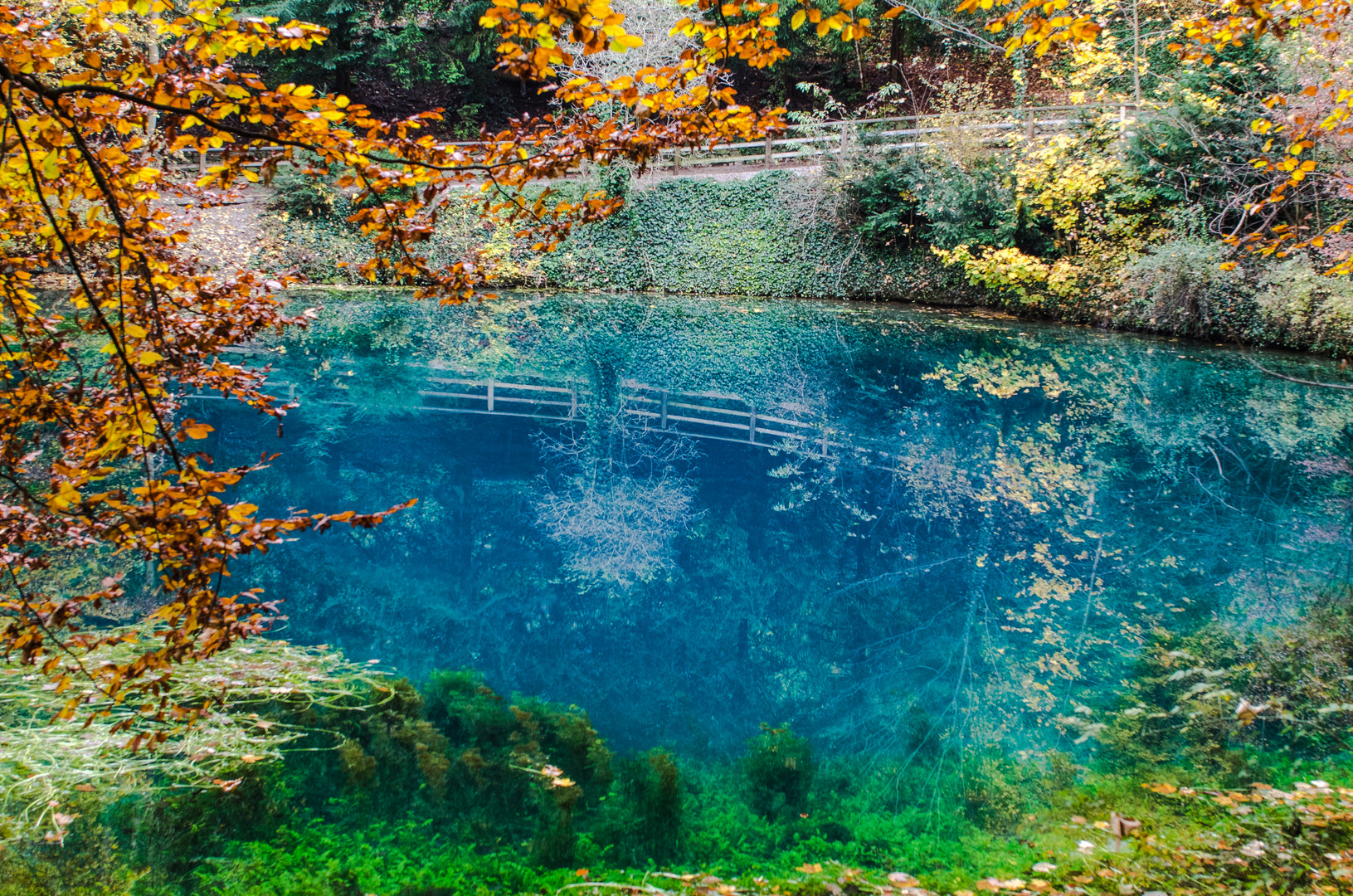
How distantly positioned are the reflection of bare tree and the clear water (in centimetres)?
4

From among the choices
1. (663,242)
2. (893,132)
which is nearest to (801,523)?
(893,132)

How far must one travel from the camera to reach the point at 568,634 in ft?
17.9

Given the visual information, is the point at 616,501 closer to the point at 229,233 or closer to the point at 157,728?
the point at 157,728

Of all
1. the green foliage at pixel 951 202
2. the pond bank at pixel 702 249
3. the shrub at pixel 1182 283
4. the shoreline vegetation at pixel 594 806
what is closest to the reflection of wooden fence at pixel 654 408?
the shoreline vegetation at pixel 594 806

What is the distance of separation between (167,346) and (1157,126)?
17533 mm

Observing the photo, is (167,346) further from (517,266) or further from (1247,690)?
(517,266)

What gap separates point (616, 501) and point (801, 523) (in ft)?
6.28

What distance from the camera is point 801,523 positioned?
24.3 ft

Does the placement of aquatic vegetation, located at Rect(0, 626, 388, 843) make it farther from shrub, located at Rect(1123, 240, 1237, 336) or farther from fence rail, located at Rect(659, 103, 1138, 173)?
shrub, located at Rect(1123, 240, 1237, 336)

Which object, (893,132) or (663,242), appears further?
(663,242)

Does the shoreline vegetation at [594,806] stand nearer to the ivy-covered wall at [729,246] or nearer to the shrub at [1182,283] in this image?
the shrub at [1182,283]

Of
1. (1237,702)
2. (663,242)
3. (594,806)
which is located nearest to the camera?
(594,806)

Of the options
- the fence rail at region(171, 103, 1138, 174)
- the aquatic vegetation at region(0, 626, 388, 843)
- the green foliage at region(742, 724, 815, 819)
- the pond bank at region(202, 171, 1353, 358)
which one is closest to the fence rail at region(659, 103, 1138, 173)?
the fence rail at region(171, 103, 1138, 174)

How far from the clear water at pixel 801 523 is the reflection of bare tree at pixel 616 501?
0.04 metres
